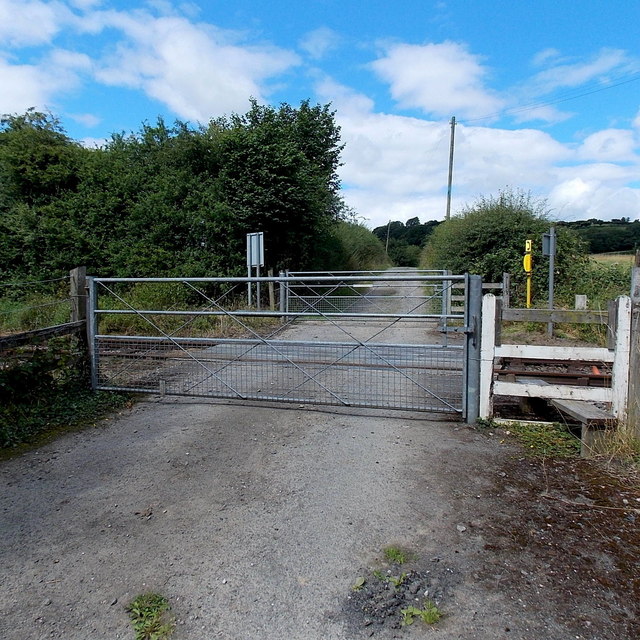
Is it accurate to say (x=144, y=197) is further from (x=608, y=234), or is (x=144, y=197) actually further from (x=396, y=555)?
(x=608, y=234)

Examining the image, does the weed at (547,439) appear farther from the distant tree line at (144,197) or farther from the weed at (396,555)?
the distant tree line at (144,197)

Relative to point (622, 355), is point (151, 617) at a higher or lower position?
lower

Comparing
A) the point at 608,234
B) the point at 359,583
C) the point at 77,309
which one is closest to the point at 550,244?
the point at 77,309

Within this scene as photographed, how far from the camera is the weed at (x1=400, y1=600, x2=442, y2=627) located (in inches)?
88.8

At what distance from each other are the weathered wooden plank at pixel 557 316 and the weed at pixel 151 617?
456cm

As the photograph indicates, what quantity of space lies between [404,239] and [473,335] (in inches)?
2772

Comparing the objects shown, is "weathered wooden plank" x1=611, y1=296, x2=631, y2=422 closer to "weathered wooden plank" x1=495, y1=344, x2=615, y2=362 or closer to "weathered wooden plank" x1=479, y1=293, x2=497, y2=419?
"weathered wooden plank" x1=495, y1=344, x2=615, y2=362

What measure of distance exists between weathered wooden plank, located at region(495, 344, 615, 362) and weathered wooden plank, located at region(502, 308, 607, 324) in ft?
3.08

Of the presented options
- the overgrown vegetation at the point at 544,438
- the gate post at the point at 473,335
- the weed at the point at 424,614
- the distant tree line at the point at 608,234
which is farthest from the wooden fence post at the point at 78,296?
the distant tree line at the point at 608,234

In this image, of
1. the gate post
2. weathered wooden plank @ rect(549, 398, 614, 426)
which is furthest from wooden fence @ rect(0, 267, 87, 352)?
weathered wooden plank @ rect(549, 398, 614, 426)

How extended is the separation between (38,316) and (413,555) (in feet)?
33.4

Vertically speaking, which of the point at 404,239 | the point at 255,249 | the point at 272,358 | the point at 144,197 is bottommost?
the point at 272,358

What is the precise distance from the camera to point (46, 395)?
552 cm

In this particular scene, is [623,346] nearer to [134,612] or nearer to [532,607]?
[532,607]
